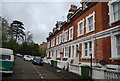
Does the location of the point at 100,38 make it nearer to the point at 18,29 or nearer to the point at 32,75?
the point at 32,75

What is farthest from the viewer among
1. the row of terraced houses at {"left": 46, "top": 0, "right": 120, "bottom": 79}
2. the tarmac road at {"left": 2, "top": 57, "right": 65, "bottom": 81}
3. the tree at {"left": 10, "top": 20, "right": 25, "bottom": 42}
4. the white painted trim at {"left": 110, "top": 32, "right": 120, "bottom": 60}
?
the tree at {"left": 10, "top": 20, "right": 25, "bottom": 42}

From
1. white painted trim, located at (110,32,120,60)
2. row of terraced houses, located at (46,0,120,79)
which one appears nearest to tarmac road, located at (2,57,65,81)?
row of terraced houses, located at (46,0,120,79)

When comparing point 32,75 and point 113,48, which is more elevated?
point 113,48

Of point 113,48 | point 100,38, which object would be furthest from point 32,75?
point 113,48

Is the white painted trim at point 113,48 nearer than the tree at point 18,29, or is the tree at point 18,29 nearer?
the white painted trim at point 113,48

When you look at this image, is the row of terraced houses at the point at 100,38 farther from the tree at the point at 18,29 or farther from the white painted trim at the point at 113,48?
the tree at the point at 18,29

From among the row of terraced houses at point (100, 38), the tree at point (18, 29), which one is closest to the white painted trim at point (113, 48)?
the row of terraced houses at point (100, 38)

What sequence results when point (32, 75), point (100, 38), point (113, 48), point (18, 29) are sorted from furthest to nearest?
point (18, 29)
point (32, 75)
point (100, 38)
point (113, 48)

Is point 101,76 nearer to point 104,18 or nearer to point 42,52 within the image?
point 104,18

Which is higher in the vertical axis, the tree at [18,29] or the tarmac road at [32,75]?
the tree at [18,29]

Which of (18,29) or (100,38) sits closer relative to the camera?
(100,38)

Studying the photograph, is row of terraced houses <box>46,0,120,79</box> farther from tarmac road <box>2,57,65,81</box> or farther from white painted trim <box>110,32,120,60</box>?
tarmac road <box>2,57,65,81</box>

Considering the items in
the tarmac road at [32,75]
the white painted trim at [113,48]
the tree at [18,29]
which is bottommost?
the tarmac road at [32,75]

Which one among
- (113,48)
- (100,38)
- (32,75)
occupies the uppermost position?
(100,38)
